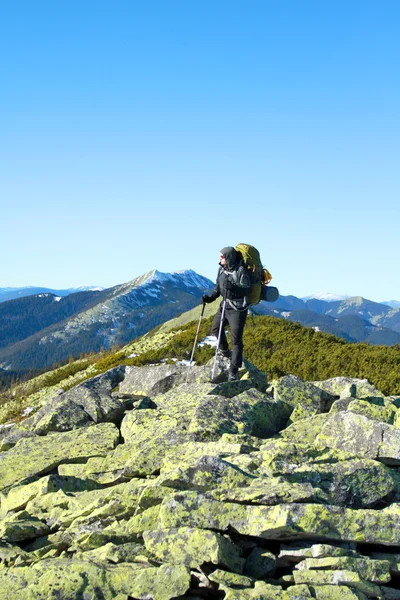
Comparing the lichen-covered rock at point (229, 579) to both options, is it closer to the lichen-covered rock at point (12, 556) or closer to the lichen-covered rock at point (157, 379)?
the lichen-covered rock at point (12, 556)

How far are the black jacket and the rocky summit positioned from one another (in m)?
3.17

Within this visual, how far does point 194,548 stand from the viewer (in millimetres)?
7098

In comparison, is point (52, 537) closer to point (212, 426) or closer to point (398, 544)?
point (212, 426)

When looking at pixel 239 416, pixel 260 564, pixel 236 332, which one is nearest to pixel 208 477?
pixel 260 564

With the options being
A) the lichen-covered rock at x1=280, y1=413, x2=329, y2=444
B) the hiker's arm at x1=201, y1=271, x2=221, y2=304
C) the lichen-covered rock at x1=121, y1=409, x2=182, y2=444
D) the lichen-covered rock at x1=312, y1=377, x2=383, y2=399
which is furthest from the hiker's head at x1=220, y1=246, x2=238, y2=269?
the lichen-covered rock at x1=280, y1=413, x2=329, y2=444

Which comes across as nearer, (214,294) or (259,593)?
(259,593)

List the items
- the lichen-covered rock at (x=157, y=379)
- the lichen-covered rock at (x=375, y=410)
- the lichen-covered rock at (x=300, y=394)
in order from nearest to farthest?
1. the lichen-covered rock at (x=375, y=410)
2. the lichen-covered rock at (x=300, y=394)
3. the lichen-covered rock at (x=157, y=379)

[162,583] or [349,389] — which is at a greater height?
[349,389]

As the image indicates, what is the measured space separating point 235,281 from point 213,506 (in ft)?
27.0

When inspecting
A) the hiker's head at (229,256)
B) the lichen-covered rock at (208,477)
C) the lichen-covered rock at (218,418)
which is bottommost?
the lichen-covered rock at (208,477)

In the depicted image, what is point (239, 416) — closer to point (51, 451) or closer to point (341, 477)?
point (341, 477)

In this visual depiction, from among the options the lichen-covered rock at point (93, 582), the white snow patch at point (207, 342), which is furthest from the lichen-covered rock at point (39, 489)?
the white snow patch at point (207, 342)

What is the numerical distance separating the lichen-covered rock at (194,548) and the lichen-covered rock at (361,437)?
3548 millimetres

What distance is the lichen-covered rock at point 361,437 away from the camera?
32.2 feet
